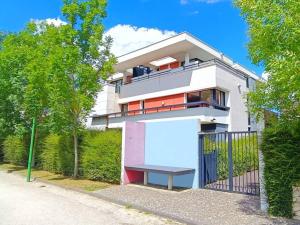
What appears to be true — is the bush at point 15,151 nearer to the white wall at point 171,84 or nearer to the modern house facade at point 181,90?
the modern house facade at point 181,90

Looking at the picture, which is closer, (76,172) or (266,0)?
(266,0)

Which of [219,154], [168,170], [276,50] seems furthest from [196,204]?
[276,50]

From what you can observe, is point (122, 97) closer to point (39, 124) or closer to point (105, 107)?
point (105, 107)

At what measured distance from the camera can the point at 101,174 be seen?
14.6 metres

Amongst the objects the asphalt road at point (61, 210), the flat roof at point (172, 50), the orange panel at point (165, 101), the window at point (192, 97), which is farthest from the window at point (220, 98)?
the asphalt road at point (61, 210)

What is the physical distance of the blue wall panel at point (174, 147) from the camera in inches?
491

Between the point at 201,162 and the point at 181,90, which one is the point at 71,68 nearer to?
the point at 201,162

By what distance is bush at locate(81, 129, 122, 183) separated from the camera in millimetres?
14078

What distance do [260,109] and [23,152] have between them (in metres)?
19.9

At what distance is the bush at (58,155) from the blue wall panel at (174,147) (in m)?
5.08

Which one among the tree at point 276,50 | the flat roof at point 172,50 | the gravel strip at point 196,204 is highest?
the flat roof at point 172,50

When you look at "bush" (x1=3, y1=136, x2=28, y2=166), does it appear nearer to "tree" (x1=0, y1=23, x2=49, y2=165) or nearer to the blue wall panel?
"tree" (x1=0, y1=23, x2=49, y2=165)

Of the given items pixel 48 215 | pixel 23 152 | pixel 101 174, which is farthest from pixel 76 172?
pixel 23 152

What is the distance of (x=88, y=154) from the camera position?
50.6 feet
